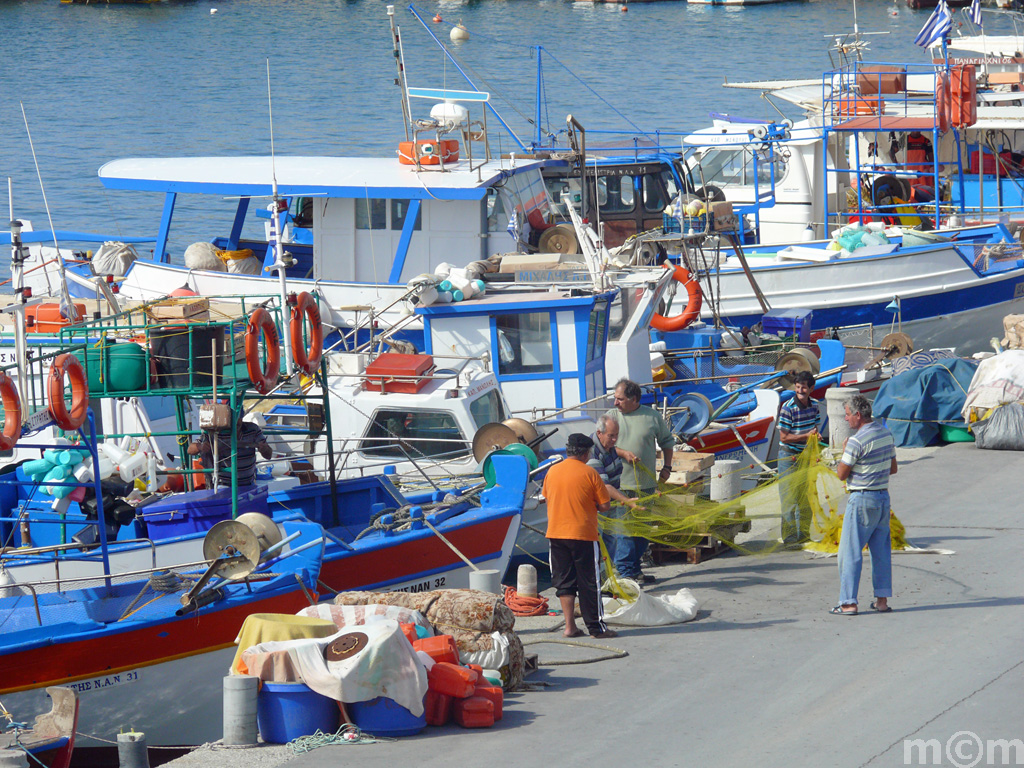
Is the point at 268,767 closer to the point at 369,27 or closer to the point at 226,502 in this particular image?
the point at 226,502

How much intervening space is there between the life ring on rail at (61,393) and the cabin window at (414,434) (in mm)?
3398

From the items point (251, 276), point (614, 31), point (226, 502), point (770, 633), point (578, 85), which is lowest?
point (770, 633)

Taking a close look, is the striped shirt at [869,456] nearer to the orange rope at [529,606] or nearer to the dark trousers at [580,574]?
the dark trousers at [580,574]

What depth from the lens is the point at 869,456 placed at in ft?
27.9

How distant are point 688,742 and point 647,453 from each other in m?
3.70

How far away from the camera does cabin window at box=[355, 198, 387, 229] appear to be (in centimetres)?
1744

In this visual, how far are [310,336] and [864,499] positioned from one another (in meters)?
4.44

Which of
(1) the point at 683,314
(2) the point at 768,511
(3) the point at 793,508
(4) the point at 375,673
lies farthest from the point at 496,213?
(4) the point at 375,673

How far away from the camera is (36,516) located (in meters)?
10.6

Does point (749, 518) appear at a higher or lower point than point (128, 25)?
lower

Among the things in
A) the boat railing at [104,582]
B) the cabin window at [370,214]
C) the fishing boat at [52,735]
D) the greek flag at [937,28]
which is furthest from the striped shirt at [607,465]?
the greek flag at [937,28]

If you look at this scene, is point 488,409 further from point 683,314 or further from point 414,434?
point 683,314

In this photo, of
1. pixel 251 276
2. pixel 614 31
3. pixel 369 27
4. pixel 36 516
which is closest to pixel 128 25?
pixel 369 27

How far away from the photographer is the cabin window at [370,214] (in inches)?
687
